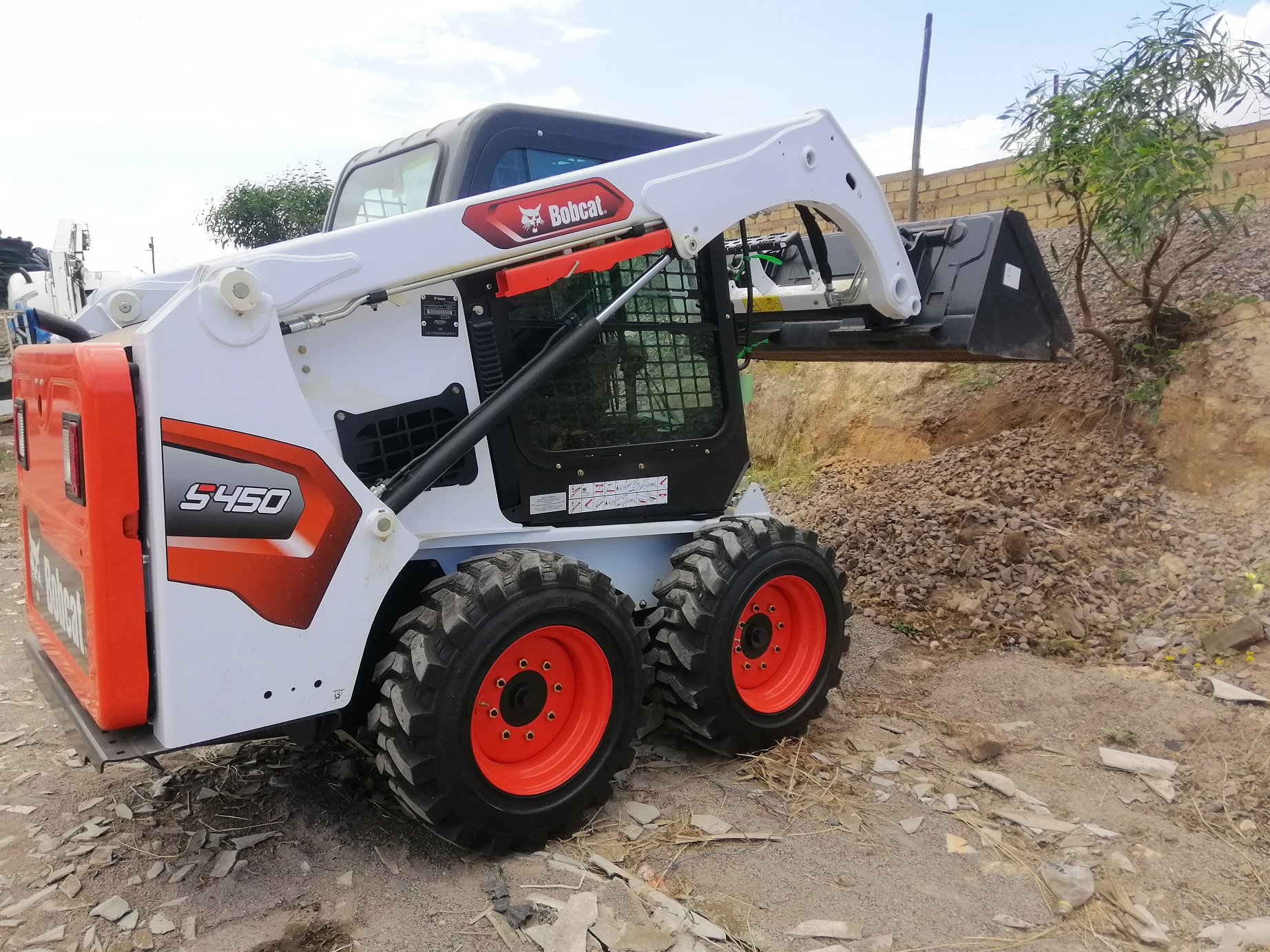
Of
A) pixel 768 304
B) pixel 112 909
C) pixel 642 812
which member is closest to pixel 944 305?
pixel 768 304

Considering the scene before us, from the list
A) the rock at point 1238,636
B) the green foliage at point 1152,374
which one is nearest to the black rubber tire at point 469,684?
the rock at point 1238,636

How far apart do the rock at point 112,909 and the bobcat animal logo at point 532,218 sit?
238 centimetres

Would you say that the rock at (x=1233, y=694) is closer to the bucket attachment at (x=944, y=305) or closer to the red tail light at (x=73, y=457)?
the bucket attachment at (x=944, y=305)

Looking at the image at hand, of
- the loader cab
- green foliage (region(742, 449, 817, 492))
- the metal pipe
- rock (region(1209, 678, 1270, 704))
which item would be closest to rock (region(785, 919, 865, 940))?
the metal pipe

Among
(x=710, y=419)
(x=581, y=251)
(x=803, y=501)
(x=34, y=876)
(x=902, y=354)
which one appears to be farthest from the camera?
(x=803, y=501)

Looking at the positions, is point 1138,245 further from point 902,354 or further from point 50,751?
point 50,751

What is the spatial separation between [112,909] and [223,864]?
0.33 m

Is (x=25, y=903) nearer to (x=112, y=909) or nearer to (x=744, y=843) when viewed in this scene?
(x=112, y=909)

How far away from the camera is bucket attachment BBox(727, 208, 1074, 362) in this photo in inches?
171

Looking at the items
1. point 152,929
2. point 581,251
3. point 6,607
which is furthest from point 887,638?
point 6,607

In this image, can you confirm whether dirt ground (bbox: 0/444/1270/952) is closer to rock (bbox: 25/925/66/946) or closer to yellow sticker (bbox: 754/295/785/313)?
rock (bbox: 25/925/66/946)

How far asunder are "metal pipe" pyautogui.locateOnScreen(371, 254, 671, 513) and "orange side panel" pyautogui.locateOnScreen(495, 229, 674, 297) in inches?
4.4

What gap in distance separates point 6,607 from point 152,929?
4497 mm

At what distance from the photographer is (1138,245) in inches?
236
